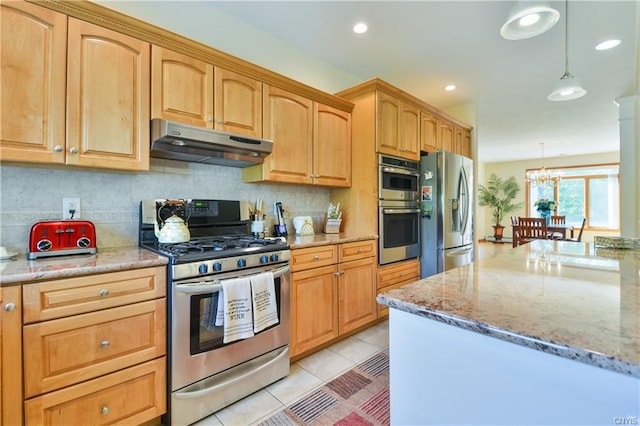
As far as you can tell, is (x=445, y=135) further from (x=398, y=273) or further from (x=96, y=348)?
(x=96, y=348)

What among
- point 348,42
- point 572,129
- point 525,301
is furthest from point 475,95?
point 525,301

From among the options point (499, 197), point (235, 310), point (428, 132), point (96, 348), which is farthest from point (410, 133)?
point (499, 197)

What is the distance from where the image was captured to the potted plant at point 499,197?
9.22m

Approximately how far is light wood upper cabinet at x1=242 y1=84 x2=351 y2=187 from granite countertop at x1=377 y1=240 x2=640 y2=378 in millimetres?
1637

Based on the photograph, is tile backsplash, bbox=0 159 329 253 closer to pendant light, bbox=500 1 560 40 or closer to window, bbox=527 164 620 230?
pendant light, bbox=500 1 560 40

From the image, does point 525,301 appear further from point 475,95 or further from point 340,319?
point 475,95

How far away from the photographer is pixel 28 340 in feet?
3.82

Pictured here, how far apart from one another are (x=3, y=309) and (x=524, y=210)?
11108mm

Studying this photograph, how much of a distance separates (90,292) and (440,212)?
9.90 feet

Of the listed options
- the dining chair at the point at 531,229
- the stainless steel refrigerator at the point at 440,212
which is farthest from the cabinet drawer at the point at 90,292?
the dining chair at the point at 531,229

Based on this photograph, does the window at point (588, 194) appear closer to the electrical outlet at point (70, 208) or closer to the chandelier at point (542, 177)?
the chandelier at point (542, 177)

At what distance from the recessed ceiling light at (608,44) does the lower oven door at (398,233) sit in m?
2.28

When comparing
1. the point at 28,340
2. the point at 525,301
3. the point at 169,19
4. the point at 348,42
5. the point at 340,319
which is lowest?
the point at 340,319

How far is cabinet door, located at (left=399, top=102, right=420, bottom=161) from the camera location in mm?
3037
